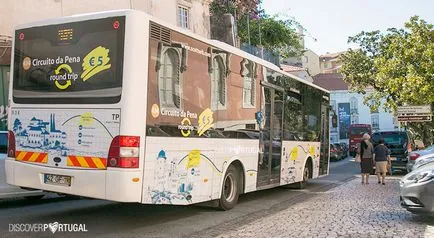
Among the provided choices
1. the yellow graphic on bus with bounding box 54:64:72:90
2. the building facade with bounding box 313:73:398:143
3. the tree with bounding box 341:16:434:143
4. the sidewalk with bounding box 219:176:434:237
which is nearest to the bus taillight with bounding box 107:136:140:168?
the yellow graphic on bus with bounding box 54:64:72:90

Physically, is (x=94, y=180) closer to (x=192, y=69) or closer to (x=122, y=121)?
(x=122, y=121)

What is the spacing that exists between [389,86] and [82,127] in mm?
23192

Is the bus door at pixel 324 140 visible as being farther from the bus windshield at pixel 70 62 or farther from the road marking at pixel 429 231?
the bus windshield at pixel 70 62

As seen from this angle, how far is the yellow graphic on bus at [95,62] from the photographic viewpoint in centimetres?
729

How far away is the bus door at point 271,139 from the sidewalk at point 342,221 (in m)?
0.96

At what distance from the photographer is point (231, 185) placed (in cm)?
999

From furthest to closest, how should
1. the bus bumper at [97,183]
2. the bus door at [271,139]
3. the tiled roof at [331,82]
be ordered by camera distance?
the tiled roof at [331,82] → the bus door at [271,139] → the bus bumper at [97,183]

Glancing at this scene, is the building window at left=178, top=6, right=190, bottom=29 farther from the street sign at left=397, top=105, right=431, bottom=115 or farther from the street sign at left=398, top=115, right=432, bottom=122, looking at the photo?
the street sign at left=398, top=115, right=432, bottom=122

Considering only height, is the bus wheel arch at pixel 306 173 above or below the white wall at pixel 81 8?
below

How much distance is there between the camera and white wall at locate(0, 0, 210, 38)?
646 inches

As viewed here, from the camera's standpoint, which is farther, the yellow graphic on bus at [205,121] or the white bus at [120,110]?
the yellow graphic on bus at [205,121]

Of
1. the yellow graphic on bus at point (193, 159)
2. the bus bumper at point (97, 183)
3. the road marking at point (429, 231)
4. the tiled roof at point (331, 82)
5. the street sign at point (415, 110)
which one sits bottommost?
the road marking at point (429, 231)

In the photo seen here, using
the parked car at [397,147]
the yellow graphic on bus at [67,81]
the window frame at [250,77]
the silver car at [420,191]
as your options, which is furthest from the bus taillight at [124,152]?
the parked car at [397,147]

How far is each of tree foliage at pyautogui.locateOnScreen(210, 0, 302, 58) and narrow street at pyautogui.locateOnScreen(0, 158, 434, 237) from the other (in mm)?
17608
